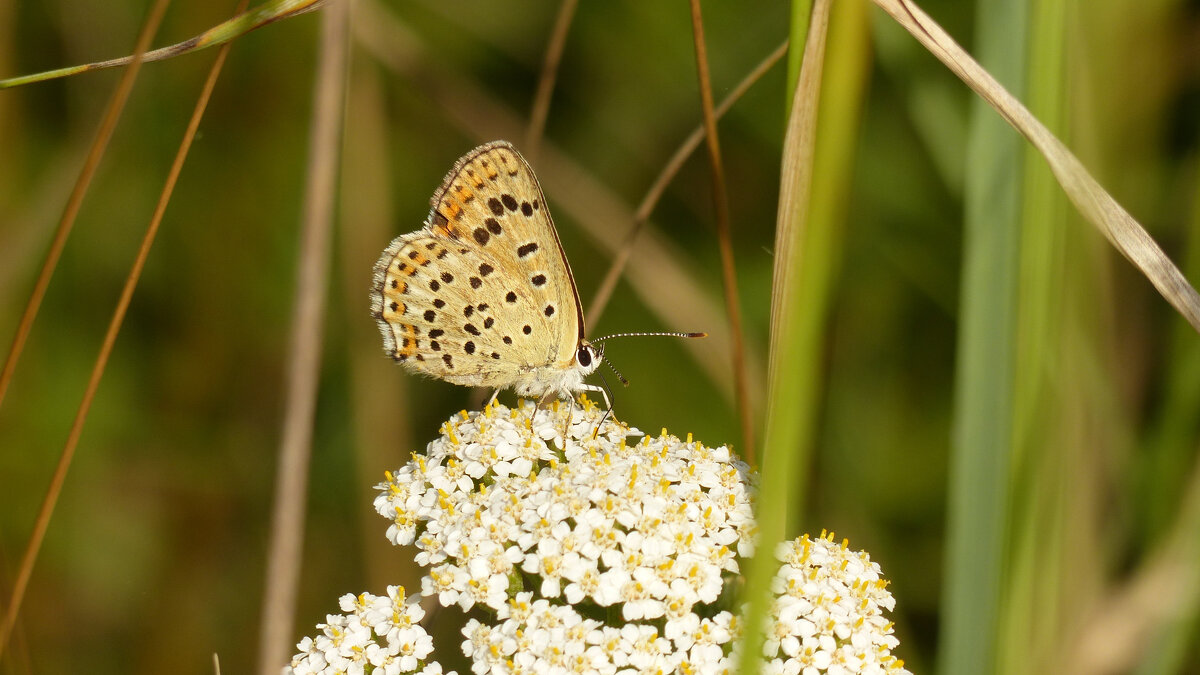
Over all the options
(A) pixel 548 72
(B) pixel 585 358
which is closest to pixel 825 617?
(B) pixel 585 358

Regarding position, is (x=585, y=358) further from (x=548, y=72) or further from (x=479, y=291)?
(x=548, y=72)

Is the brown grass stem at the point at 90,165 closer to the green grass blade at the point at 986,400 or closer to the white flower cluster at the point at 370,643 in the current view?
the white flower cluster at the point at 370,643

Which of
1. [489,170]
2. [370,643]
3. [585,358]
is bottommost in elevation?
[370,643]

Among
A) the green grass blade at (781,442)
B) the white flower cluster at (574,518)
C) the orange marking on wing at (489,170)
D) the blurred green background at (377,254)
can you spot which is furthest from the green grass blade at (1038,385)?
the orange marking on wing at (489,170)

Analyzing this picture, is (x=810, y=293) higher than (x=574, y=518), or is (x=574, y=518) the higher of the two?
(x=574, y=518)

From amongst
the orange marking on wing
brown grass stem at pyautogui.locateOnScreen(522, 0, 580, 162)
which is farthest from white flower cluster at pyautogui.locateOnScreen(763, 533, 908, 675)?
brown grass stem at pyautogui.locateOnScreen(522, 0, 580, 162)

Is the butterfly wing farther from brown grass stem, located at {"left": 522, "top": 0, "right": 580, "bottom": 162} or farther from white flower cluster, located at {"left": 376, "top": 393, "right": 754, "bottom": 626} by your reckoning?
brown grass stem, located at {"left": 522, "top": 0, "right": 580, "bottom": 162}
